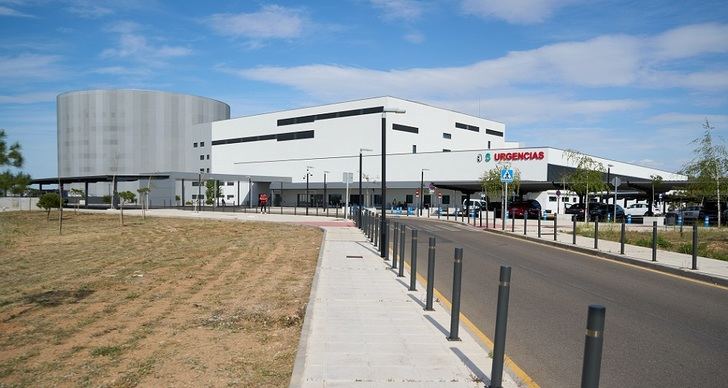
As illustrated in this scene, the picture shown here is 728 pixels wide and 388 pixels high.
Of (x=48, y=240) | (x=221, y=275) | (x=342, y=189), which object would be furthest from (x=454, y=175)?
(x=221, y=275)

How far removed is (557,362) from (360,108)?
68.3 meters

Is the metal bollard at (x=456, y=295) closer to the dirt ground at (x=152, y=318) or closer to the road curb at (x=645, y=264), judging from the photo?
the dirt ground at (x=152, y=318)

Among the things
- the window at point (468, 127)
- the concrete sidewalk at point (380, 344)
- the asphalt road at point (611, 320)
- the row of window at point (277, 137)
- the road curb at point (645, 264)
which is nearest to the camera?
the concrete sidewalk at point (380, 344)

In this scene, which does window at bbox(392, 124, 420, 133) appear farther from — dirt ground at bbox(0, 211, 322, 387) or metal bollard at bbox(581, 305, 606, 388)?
metal bollard at bbox(581, 305, 606, 388)

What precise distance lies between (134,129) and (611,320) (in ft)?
331

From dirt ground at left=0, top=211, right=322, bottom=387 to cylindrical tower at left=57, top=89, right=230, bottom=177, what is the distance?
281 feet

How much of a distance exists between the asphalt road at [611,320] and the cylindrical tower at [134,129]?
293 ft

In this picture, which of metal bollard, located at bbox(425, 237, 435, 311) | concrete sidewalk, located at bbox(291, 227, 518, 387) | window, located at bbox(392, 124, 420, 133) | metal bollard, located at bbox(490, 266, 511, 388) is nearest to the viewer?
metal bollard, located at bbox(490, 266, 511, 388)

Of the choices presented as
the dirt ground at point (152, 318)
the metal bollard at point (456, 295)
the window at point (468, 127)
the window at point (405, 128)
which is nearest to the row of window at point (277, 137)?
the window at point (405, 128)

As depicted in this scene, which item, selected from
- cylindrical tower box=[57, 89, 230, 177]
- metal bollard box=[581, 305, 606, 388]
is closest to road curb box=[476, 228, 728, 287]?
metal bollard box=[581, 305, 606, 388]

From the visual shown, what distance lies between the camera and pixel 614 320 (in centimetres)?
760

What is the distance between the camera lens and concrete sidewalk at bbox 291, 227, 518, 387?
4.89m

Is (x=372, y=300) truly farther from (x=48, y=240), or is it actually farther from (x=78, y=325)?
(x=48, y=240)

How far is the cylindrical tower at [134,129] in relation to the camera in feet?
318
